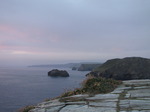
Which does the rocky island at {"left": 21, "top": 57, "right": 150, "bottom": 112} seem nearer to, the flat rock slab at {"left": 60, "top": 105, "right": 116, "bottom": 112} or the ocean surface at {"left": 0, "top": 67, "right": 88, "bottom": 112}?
→ the flat rock slab at {"left": 60, "top": 105, "right": 116, "bottom": 112}

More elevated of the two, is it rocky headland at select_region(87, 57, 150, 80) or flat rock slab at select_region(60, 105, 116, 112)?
flat rock slab at select_region(60, 105, 116, 112)

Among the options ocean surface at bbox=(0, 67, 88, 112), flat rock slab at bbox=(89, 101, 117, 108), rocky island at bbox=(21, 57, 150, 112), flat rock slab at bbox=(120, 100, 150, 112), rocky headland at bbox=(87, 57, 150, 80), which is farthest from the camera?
rocky headland at bbox=(87, 57, 150, 80)

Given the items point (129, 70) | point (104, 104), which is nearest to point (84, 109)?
point (104, 104)

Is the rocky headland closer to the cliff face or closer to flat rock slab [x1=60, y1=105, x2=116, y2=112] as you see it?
the cliff face

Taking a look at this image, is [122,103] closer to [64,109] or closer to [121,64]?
[64,109]

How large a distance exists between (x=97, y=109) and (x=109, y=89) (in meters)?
3.18

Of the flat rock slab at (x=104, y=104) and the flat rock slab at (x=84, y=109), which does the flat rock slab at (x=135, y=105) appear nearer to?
the flat rock slab at (x=104, y=104)

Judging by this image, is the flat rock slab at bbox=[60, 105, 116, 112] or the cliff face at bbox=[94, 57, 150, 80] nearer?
the flat rock slab at bbox=[60, 105, 116, 112]

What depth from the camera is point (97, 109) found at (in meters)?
5.21

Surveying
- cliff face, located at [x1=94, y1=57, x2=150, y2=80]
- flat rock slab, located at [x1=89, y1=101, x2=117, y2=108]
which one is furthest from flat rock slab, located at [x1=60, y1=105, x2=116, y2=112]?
cliff face, located at [x1=94, y1=57, x2=150, y2=80]

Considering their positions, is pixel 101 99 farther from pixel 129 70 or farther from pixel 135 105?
pixel 129 70

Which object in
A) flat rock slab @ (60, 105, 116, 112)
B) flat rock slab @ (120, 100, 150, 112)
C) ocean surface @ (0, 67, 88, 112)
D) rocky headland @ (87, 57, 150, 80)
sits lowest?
ocean surface @ (0, 67, 88, 112)

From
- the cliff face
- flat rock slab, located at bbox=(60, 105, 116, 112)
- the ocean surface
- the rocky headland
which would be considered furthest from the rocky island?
the cliff face

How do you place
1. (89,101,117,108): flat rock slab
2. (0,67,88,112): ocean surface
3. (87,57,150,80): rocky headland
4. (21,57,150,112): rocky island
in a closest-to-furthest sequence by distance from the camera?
(21,57,150,112): rocky island
(89,101,117,108): flat rock slab
(0,67,88,112): ocean surface
(87,57,150,80): rocky headland
